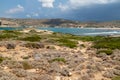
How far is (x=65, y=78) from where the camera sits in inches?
549

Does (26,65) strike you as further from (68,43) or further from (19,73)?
(68,43)

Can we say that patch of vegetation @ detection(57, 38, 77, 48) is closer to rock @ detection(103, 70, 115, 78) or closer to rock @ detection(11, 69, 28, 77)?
rock @ detection(103, 70, 115, 78)

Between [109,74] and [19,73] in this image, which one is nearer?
[19,73]

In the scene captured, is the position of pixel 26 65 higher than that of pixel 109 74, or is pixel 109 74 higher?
pixel 26 65

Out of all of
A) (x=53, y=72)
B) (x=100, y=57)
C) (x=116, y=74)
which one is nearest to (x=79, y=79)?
(x=53, y=72)

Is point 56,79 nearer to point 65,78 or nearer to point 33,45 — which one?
point 65,78

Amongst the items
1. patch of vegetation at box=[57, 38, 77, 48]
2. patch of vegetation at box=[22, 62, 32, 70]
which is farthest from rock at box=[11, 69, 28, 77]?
patch of vegetation at box=[57, 38, 77, 48]

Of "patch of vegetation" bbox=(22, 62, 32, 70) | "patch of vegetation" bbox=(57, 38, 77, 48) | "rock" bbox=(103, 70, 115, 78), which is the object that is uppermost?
"patch of vegetation" bbox=(22, 62, 32, 70)

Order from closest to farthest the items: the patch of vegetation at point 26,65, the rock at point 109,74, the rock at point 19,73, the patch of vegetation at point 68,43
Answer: the rock at point 19,73 → the rock at point 109,74 → the patch of vegetation at point 26,65 → the patch of vegetation at point 68,43

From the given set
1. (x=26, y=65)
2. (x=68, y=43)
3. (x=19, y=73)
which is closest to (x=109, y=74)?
(x=26, y=65)

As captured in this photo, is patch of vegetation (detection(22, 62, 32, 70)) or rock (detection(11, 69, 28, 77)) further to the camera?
patch of vegetation (detection(22, 62, 32, 70))

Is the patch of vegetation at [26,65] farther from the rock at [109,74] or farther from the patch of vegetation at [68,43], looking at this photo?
the patch of vegetation at [68,43]

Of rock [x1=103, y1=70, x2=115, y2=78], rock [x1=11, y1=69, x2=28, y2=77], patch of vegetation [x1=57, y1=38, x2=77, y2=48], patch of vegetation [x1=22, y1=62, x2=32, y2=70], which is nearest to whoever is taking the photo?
rock [x1=11, y1=69, x2=28, y2=77]

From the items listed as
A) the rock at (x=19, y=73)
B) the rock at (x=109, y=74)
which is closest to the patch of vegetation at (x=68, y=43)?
the rock at (x=109, y=74)
